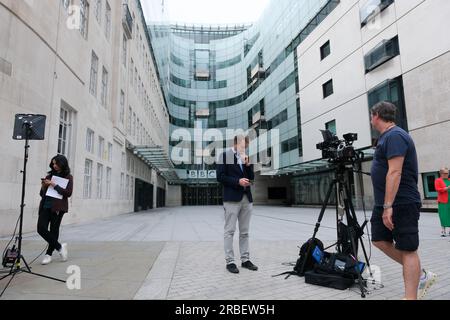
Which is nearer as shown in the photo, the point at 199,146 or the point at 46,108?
the point at 46,108

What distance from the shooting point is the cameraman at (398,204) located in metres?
2.97

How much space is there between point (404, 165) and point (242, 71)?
52967 millimetres

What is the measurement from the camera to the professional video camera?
418cm

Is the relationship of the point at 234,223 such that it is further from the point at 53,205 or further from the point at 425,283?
the point at 53,205

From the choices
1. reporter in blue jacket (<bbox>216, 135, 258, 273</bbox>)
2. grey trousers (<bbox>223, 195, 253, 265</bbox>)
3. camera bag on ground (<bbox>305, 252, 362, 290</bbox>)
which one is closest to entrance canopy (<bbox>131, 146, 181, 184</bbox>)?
reporter in blue jacket (<bbox>216, 135, 258, 273</bbox>)

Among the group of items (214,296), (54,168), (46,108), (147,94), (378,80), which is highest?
(147,94)

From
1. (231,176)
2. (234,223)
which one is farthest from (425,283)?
(231,176)

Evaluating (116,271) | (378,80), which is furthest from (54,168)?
(378,80)

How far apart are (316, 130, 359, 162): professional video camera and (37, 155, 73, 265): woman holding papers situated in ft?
13.9

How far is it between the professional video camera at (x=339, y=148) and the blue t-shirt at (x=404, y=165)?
838 millimetres

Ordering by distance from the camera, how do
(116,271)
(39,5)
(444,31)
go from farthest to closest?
(444,31), (39,5), (116,271)

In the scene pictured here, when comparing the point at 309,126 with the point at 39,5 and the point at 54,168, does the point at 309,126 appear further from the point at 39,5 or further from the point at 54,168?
the point at 54,168

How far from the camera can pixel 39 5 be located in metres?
10.4

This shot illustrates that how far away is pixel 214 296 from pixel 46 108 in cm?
998
